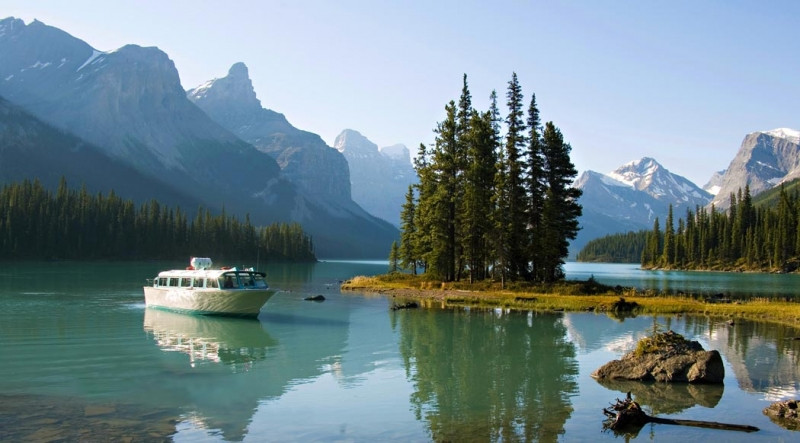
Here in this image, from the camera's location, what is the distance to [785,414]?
19.8m

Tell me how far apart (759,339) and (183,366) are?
33.5m

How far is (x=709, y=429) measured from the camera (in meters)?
18.6

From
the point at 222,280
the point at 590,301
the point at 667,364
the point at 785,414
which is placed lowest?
the point at 785,414

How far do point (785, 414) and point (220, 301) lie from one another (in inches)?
1578

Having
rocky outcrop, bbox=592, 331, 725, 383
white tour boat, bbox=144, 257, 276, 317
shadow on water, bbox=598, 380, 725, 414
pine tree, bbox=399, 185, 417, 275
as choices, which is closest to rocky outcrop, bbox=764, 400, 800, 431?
shadow on water, bbox=598, 380, 725, 414

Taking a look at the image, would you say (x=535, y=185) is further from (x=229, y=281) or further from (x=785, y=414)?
(x=785, y=414)

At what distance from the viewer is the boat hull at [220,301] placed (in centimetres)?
4858

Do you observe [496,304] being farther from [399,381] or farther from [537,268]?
[399,381]

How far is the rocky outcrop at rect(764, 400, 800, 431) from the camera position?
62.5 ft

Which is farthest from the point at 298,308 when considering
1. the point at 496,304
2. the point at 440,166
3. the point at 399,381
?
the point at 399,381

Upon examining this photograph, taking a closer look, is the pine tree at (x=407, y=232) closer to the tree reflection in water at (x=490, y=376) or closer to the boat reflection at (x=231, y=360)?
the boat reflection at (x=231, y=360)

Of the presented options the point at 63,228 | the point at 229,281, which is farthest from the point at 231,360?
the point at 63,228

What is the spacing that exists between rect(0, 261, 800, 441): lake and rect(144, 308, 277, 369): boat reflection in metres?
0.14

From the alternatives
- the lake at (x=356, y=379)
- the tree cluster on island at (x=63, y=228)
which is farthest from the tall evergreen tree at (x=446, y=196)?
the tree cluster on island at (x=63, y=228)
